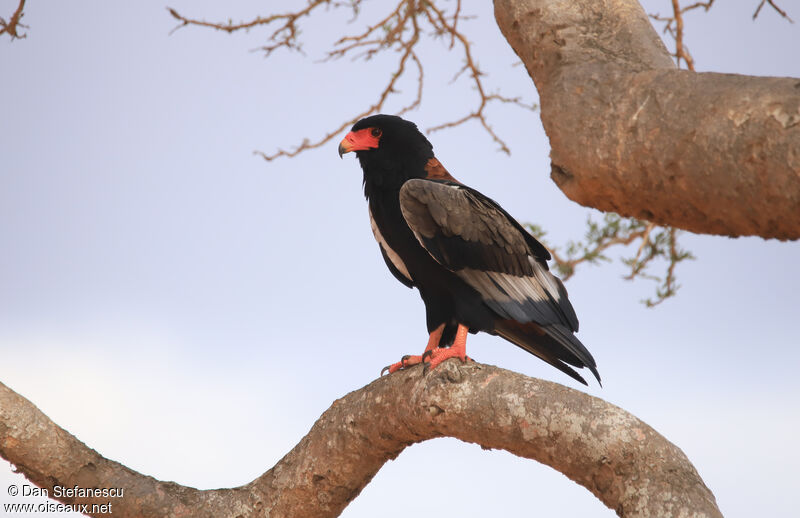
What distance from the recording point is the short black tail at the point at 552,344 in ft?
11.3

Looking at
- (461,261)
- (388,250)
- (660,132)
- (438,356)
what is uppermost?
(388,250)

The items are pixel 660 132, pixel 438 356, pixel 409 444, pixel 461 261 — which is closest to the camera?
pixel 660 132

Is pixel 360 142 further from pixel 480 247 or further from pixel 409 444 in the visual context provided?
pixel 409 444

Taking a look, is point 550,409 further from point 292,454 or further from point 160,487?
point 160,487

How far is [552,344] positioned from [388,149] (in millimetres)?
1204

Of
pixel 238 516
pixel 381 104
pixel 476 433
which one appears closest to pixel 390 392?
pixel 476 433

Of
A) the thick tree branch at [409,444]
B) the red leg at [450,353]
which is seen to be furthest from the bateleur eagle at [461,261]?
the thick tree branch at [409,444]

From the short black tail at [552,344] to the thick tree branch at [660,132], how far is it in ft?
3.67

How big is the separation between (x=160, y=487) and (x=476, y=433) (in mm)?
1427

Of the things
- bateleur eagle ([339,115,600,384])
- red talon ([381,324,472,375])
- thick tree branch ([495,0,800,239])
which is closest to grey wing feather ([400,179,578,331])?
bateleur eagle ([339,115,600,384])

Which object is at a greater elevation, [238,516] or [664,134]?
[664,134]

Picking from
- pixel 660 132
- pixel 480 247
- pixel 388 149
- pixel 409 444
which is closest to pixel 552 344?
pixel 480 247

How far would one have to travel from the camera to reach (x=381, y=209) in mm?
3742

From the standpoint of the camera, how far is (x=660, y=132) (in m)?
2.23
